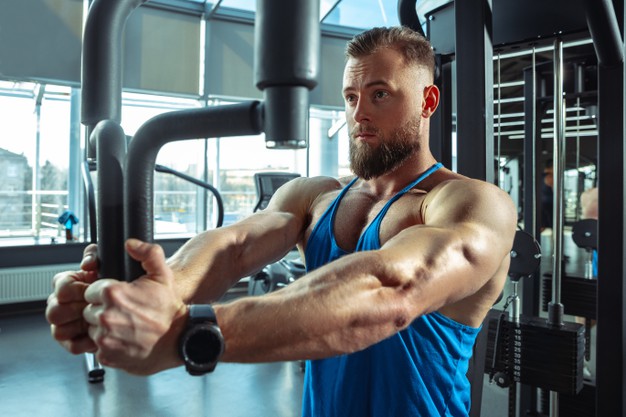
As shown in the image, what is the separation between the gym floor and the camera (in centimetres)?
278

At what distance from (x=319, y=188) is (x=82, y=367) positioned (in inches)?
108

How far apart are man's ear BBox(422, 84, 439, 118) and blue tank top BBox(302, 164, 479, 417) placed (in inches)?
8.3

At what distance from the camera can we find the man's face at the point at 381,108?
3.73 feet

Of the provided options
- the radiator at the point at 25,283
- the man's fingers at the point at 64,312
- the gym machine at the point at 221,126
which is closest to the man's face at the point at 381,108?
the gym machine at the point at 221,126

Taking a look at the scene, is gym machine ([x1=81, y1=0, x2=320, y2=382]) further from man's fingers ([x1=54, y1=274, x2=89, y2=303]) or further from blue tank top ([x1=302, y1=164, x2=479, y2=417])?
blue tank top ([x1=302, y1=164, x2=479, y2=417])

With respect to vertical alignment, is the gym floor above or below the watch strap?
below

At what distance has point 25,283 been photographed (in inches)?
186

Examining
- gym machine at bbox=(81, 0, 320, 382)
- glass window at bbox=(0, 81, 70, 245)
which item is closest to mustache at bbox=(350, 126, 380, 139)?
gym machine at bbox=(81, 0, 320, 382)

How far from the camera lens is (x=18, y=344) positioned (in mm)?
3936

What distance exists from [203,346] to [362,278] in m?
0.23

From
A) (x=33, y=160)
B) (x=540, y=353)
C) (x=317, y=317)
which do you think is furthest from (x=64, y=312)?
(x=33, y=160)

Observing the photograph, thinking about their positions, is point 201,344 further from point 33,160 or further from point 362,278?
point 33,160

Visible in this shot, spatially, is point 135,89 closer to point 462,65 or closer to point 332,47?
point 332,47

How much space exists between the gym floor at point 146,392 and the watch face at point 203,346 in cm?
233
